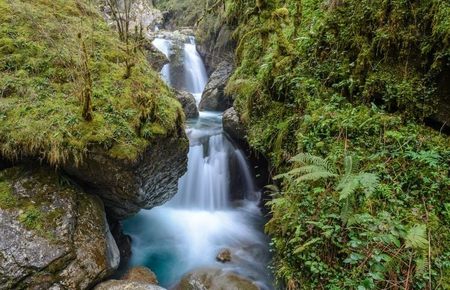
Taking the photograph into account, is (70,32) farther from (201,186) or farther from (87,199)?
(201,186)

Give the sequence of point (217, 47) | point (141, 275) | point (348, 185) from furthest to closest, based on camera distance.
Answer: point (217, 47) < point (141, 275) < point (348, 185)

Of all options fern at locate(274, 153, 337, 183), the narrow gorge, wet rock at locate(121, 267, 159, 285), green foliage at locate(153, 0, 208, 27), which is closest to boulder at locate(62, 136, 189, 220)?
the narrow gorge

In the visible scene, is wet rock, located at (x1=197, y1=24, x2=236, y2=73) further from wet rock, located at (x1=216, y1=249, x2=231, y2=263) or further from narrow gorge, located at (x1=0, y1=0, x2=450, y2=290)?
wet rock, located at (x1=216, y1=249, x2=231, y2=263)

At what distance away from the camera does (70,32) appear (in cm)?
643

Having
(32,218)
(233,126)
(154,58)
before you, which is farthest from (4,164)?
(154,58)

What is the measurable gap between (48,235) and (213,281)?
9.95 feet

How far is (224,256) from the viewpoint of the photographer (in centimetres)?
672

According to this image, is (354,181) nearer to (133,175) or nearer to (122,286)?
(133,175)

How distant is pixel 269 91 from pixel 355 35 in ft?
5.39

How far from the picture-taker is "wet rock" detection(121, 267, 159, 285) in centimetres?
577

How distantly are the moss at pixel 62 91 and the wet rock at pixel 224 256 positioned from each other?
112 inches

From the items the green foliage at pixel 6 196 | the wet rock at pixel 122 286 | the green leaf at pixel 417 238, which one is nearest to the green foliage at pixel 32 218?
the green foliage at pixel 6 196

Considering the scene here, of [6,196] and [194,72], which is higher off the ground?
[194,72]

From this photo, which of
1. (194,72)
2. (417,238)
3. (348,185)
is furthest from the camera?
(194,72)
